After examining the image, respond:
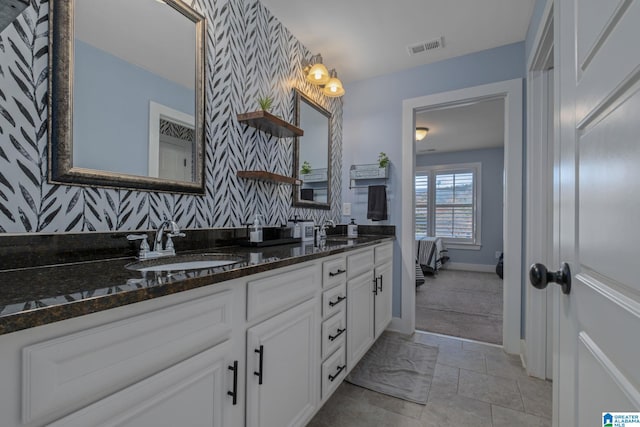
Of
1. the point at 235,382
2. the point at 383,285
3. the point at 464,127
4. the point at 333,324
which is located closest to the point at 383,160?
the point at 383,285

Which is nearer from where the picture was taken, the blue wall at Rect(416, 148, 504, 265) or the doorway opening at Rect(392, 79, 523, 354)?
the doorway opening at Rect(392, 79, 523, 354)

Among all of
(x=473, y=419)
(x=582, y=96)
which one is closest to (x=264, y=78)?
(x=582, y=96)

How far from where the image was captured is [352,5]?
1973 millimetres

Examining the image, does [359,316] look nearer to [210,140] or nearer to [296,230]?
[296,230]

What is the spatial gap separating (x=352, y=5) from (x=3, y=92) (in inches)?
75.3

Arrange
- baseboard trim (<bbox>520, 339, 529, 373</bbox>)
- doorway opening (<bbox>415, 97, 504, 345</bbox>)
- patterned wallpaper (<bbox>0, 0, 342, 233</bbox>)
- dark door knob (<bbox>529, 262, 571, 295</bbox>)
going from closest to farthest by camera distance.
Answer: dark door knob (<bbox>529, 262, 571, 295</bbox>)
patterned wallpaper (<bbox>0, 0, 342, 233</bbox>)
baseboard trim (<bbox>520, 339, 529, 373</bbox>)
doorway opening (<bbox>415, 97, 504, 345</bbox>)

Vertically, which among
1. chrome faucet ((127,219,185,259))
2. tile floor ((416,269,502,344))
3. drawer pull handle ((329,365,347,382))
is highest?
chrome faucet ((127,219,185,259))

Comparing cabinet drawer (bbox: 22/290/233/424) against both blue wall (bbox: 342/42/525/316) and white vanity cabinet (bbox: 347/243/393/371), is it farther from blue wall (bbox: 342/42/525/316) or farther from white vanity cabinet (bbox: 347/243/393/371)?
blue wall (bbox: 342/42/525/316)

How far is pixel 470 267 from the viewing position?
5781mm

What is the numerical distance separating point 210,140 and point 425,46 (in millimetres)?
1974

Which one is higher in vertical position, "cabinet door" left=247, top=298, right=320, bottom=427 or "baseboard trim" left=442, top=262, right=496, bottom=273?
"cabinet door" left=247, top=298, right=320, bottom=427

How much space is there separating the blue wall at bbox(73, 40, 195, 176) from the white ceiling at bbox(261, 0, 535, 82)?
1.17 meters

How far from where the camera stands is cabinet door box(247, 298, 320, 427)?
1.03 m

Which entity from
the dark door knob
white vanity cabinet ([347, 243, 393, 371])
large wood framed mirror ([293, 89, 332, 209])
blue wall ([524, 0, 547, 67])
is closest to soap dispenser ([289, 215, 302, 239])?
large wood framed mirror ([293, 89, 332, 209])
